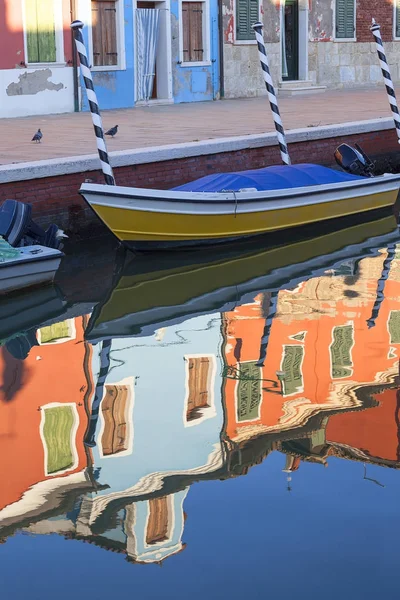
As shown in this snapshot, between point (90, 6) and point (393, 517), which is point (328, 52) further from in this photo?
point (393, 517)

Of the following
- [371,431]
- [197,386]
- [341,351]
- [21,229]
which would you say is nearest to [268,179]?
[21,229]

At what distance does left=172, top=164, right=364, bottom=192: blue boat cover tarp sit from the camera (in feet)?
36.2

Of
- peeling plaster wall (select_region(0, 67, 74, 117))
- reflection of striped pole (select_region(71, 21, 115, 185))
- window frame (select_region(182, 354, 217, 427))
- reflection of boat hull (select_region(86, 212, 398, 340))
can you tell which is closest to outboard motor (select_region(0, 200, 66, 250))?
reflection of boat hull (select_region(86, 212, 398, 340))

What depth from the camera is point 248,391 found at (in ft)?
22.0

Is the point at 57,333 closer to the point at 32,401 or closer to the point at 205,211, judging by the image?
the point at 32,401

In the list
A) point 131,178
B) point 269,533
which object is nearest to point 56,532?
point 269,533

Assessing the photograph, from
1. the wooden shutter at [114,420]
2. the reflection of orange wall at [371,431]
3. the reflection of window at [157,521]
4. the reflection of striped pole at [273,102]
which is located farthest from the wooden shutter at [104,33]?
the reflection of window at [157,521]

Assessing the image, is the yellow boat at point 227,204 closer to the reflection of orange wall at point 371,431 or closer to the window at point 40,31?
the reflection of orange wall at point 371,431

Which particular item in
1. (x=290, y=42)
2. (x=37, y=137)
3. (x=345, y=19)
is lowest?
(x=37, y=137)

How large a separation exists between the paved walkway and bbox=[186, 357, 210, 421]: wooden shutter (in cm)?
484

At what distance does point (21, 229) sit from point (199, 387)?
3.39 metres

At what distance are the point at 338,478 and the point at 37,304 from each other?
442 cm

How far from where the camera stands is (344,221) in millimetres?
12664

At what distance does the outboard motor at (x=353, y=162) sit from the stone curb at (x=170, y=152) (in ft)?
3.05
